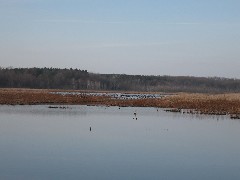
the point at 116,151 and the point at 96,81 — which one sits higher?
the point at 96,81

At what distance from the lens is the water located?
9562 millimetres

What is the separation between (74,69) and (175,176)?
123m

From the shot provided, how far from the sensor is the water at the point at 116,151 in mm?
9562

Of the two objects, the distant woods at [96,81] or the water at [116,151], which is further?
the distant woods at [96,81]

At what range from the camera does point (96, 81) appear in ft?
410

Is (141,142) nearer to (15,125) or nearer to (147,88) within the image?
(15,125)

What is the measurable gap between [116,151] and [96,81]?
113 metres

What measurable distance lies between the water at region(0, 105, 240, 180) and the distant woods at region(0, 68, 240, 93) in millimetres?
83806

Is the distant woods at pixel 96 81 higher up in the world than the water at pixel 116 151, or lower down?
higher up

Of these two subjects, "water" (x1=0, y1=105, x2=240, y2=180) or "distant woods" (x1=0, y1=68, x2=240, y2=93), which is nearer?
"water" (x1=0, y1=105, x2=240, y2=180)

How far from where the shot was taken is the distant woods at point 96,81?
10412 centimetres

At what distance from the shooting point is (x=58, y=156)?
11.2 meters

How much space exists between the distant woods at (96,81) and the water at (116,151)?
8381 centimetres

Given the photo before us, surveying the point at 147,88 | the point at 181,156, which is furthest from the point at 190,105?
the point at 147,88
